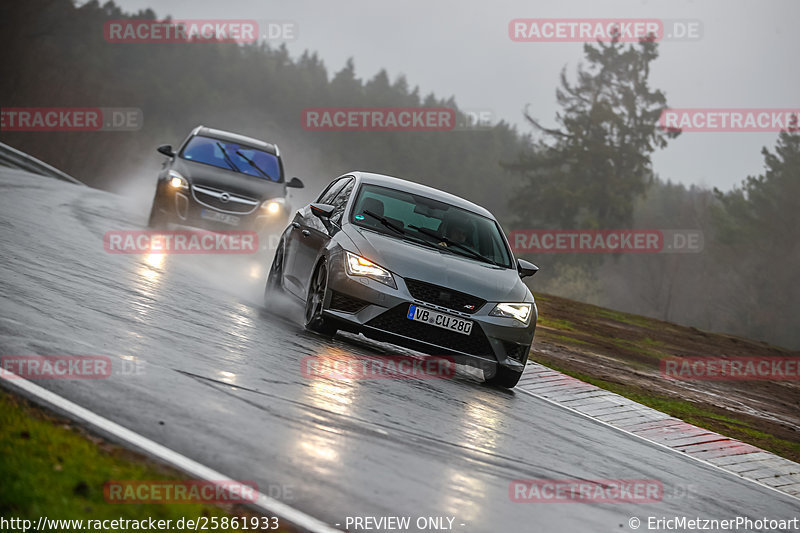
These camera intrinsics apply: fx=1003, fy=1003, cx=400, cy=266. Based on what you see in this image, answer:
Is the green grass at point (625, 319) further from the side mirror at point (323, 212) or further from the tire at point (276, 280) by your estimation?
the side mirror at point (323, 212)

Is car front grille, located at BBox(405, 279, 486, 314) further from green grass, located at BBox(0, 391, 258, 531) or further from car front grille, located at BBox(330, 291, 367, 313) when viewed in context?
green grass, located at BBox(0, 391, 258, 531)

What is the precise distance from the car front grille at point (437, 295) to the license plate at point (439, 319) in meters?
0.10

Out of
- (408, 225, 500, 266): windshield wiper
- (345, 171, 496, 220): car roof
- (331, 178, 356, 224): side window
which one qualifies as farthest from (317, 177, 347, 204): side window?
(408, 225, 500, 266): windshield wiper

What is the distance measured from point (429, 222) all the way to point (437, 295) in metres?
1.52

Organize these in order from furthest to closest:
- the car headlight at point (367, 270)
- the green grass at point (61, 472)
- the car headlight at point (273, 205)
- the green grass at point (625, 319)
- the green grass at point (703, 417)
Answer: the green grass at point (625, 319) → the car headlight at point (273, 205) → the green grass at point (703, 417) → the car headlight at point (367, 270) → the green grass at point (61, 472)

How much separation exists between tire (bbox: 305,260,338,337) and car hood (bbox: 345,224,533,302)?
47 centimetres

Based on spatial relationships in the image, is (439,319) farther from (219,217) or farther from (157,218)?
(157,218)

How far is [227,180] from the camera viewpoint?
1711 cm

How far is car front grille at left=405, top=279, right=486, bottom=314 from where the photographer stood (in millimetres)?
8977

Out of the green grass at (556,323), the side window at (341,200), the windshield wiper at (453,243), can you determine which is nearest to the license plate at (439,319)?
the windshield wiper at (453,243)

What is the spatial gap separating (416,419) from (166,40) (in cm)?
11237

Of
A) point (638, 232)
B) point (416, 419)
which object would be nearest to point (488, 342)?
point (416, 419)

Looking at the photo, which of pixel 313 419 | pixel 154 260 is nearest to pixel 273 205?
pixel 154 260

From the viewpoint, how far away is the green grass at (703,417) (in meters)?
10.3
